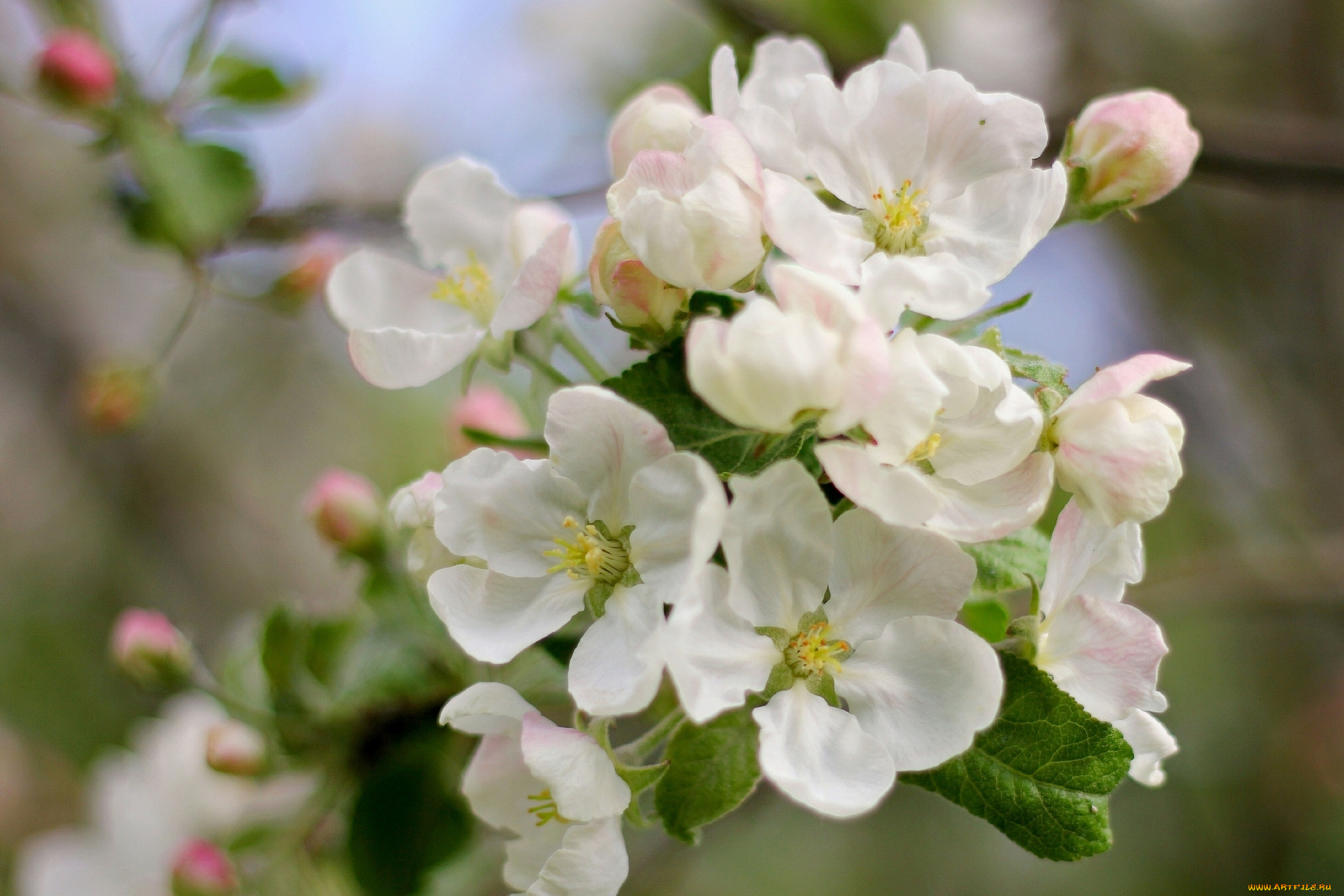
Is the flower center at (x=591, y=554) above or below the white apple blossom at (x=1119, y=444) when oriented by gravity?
below

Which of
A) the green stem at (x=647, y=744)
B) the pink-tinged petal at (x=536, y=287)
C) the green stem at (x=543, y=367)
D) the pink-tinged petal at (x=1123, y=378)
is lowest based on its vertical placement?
the green stem at (x=647, y=744)

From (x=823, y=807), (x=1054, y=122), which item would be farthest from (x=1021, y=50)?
(x=823, y=807)

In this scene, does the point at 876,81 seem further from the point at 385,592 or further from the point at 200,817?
the point at 200,817

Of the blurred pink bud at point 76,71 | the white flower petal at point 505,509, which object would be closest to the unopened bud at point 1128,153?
the white flower petal at point 505,509

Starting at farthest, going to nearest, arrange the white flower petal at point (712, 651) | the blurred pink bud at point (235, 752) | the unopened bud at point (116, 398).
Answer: the unopened bud at point (116, 398)
the blurred pink bud at point (235, 752)
the white flower petal at point (712, 651)

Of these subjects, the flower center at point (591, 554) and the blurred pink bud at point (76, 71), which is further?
the blurred pink bud at point (76, 71)

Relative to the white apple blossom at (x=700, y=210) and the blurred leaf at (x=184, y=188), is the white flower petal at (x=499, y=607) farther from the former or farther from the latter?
the blurred leaf at (x=184, y=188)

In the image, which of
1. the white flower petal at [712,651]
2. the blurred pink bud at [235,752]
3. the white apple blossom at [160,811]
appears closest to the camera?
the white flower petal at [712,651]
